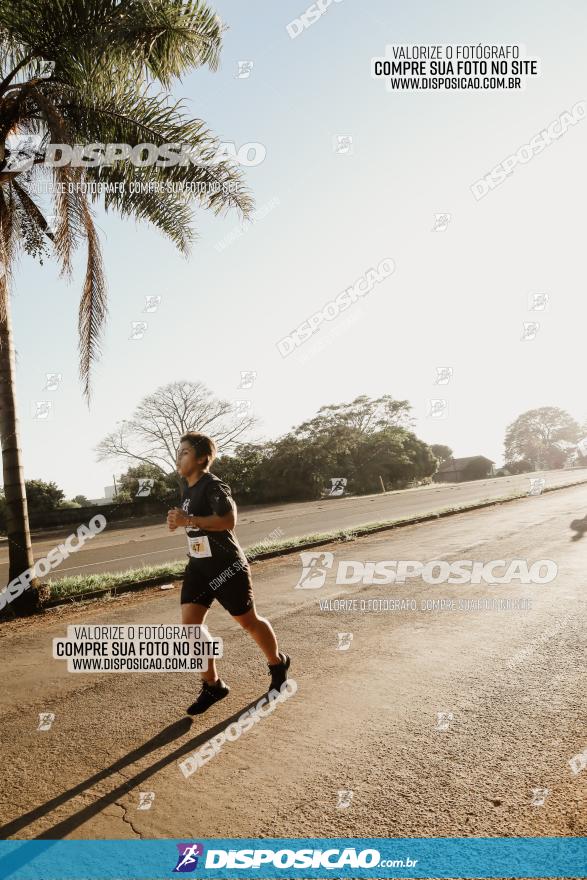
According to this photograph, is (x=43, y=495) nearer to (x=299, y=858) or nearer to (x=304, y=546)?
(x=304, y=546)

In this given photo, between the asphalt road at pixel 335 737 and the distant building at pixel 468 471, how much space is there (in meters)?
83.9

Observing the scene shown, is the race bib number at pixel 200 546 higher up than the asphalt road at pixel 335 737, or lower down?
higher up

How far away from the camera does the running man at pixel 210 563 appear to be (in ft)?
12.5

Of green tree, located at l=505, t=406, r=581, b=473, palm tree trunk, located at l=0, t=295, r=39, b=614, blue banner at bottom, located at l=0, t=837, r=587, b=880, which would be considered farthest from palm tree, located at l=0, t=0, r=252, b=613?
green tree, located at l=505, t=406, r=581, b=473

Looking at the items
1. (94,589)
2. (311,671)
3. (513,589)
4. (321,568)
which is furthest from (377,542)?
(311,671)

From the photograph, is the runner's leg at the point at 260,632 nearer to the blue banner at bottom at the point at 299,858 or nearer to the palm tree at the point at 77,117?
the blue banner at bottom at the point at 299,858

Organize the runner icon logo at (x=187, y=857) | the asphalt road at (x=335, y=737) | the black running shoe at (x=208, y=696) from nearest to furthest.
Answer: the runner icon logo at (x=187, y=857), the asphalt road at (x=335, y=737), the black running shoe at (x=208, y=696)

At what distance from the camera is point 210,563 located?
385 cm

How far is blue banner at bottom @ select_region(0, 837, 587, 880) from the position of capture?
2.21m

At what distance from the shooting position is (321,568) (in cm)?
952

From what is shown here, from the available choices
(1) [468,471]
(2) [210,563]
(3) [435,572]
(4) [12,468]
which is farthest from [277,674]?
(1) [468,471]

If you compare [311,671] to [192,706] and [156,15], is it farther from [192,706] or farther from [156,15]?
[156,15]

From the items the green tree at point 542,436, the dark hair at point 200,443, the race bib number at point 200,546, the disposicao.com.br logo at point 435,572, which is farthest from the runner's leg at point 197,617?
the green tree at point 542,436

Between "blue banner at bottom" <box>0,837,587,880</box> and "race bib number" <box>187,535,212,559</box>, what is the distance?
67.6 inches
